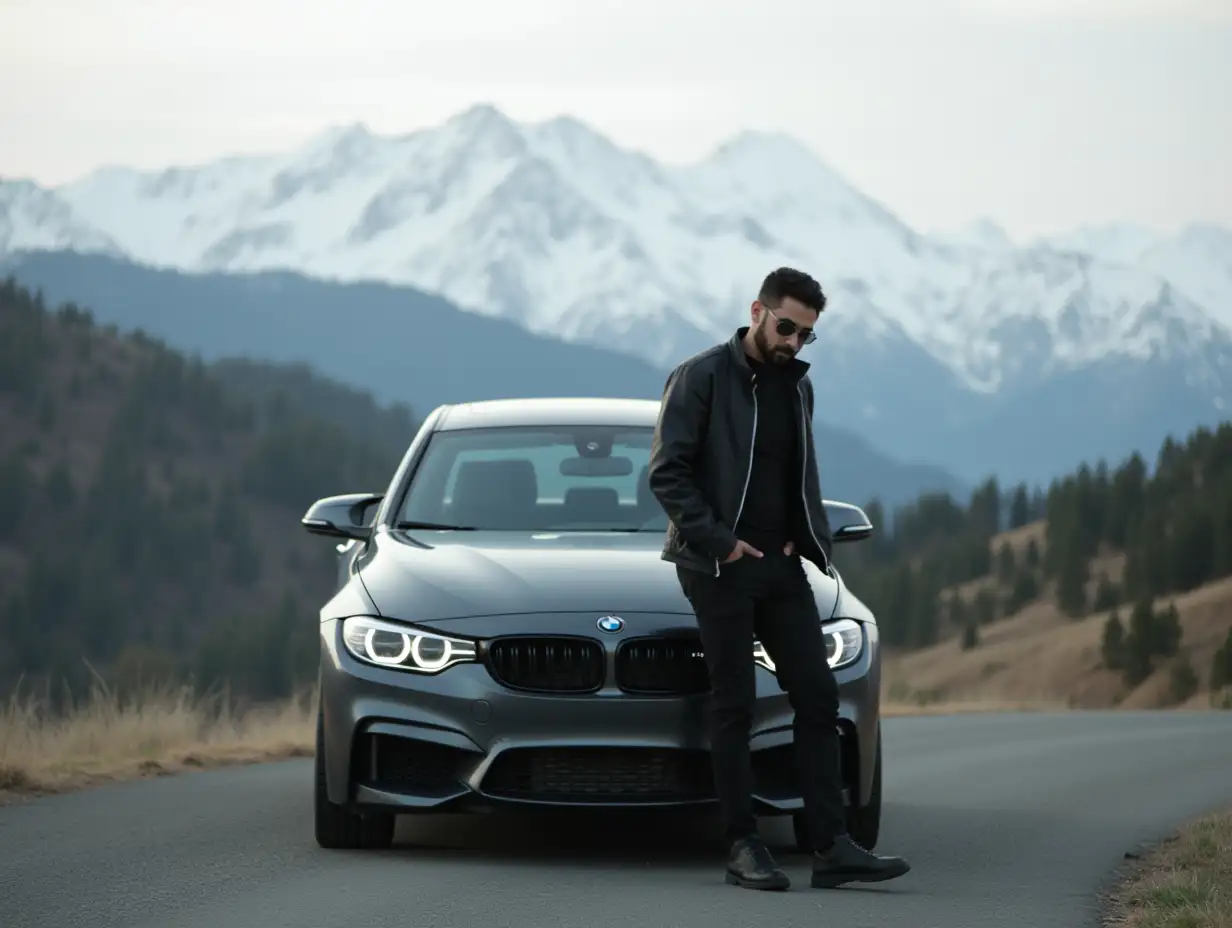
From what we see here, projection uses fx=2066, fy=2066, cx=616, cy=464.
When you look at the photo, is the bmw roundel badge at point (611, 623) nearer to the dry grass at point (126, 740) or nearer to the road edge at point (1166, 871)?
the road edge at point (1166, 871)

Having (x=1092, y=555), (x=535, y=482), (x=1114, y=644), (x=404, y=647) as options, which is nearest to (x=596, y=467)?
(x=535, y=482)

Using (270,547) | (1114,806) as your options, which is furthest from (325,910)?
(270,547)

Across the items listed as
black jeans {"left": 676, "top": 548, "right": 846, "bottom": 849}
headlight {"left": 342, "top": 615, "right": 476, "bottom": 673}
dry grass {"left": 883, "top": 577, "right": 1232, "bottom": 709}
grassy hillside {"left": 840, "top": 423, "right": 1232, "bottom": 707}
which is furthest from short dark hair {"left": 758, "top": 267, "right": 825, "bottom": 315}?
grassy hillside {"left": 840, "top": 423, "right": 1232, "bottom": 707}

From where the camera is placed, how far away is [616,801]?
6691 mm

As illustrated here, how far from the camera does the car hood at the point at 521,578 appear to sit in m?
6.81

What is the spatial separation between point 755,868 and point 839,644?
90 cm

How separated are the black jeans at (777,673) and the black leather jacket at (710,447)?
10cm

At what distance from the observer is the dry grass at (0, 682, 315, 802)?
9.99 metres

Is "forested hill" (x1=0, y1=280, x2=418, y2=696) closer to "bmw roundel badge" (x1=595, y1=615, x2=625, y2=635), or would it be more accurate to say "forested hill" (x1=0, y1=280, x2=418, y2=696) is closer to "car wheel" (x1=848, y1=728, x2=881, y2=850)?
"car wheel" (x1=848, y1=728, x2=881, y2=850)

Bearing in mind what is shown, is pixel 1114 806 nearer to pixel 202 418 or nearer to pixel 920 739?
pixel 920 739

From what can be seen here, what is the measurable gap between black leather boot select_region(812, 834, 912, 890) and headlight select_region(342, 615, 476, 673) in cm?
130

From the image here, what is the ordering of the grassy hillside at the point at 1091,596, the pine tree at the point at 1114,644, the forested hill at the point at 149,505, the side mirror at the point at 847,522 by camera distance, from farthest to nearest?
the forested hill at the point at 149,505 → the pine tree at the point at 1114,644 → the grassy hillside at the point at 1091,596 → the side mirror at the point at 847,522

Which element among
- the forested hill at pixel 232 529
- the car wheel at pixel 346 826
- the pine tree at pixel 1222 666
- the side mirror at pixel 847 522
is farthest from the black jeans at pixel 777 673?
the forested hill at pixel 232 529

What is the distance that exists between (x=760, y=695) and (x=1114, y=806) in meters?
4.16
